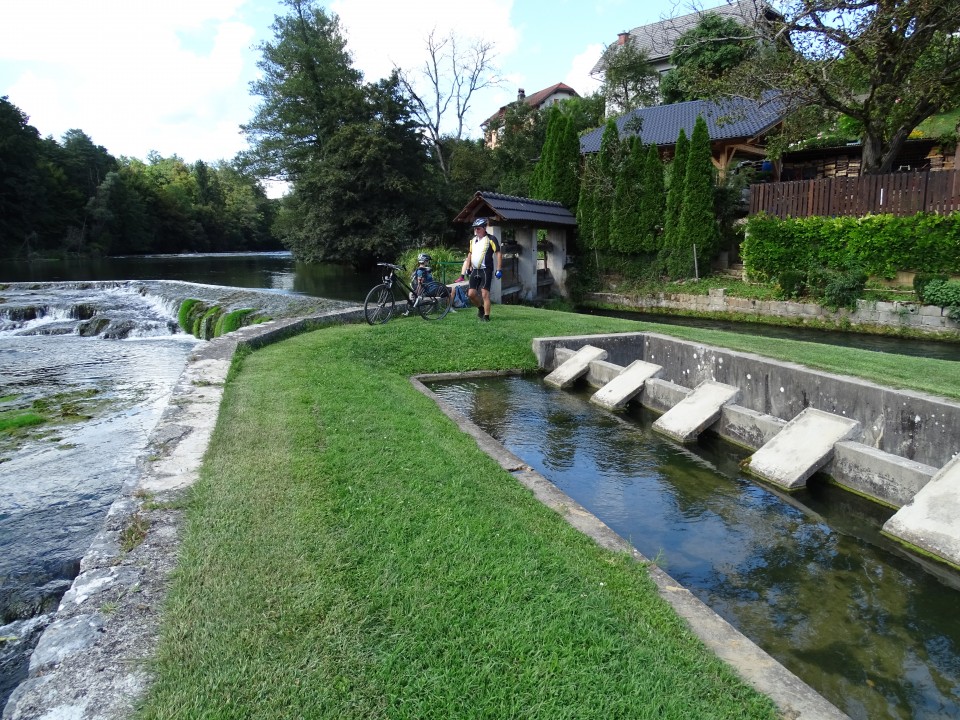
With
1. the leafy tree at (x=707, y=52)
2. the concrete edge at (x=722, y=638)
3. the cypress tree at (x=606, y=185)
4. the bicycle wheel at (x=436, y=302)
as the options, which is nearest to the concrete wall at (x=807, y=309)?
the cypress tree at (x=606, y=185)

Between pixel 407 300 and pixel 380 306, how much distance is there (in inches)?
32.1

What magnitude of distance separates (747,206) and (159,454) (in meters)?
23.6

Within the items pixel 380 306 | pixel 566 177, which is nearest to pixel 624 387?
pixel 380 306

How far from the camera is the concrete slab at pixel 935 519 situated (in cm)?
436

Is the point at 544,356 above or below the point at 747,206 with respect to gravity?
below

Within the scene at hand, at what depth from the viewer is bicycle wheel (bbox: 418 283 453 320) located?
12.0 metres

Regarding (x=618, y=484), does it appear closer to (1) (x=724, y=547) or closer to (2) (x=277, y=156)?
(1) (x=724, y=547)

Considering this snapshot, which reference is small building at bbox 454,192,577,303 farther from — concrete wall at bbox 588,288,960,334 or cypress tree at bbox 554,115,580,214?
concrete wall at bbox 588,288,960,334

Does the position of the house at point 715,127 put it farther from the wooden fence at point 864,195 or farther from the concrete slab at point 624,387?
the concrete slab at point 624,387

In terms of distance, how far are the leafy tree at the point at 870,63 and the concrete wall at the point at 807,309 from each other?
5.06 metres

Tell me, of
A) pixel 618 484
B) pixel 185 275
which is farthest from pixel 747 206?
pixel 185 275

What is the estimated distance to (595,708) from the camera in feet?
7.39

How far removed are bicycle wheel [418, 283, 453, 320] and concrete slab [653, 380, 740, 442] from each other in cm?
578

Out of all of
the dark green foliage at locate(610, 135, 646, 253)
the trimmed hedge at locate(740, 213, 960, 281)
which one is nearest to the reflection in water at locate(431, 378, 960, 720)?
the trimmed hedge at locate(740, 213, 960, 281)
